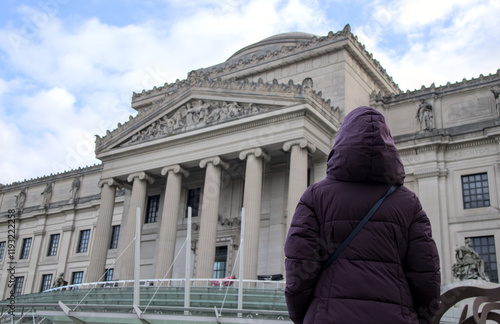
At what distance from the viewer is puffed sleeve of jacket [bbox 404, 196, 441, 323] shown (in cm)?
443

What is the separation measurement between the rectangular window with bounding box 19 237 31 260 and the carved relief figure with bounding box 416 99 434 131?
4297 cm

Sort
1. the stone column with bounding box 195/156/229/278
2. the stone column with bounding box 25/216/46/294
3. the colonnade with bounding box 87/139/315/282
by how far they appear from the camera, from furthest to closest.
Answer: the stone column with bounding box 25/216/46/294 < the stone column with bounding box 195/156/229/278 < the colonnade with bounding box 87/139/315/282

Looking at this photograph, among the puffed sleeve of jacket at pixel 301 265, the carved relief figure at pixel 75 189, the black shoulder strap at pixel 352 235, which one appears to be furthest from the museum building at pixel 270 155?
the black shoulder strap at pixel 352 235

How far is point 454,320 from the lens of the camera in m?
20.1

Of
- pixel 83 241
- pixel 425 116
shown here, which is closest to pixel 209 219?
pixel 425 116

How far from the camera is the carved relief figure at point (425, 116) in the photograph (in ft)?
113

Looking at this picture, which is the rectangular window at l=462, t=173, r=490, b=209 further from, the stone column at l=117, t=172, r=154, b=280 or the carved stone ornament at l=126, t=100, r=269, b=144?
the stone column at l=117, t=172, r=154, b=280

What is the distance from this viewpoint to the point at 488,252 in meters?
30.2

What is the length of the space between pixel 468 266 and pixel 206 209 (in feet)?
48.6

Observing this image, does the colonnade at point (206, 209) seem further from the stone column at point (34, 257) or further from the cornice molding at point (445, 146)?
the stone column at point (34, 257)

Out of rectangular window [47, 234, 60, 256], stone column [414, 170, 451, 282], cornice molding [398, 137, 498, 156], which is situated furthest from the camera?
rectangular window [47, 234, 60, 256]

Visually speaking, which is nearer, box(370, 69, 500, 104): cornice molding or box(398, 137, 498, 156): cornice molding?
box(398, 137, 498, 156): cornice molding

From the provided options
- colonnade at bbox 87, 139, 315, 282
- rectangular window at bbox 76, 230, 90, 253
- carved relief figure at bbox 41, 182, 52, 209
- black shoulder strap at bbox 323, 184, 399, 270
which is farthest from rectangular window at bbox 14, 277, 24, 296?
black shoulder strap at bbox 323, 184, 399, 270

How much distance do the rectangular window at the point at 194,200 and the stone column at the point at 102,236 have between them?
16.5ft
